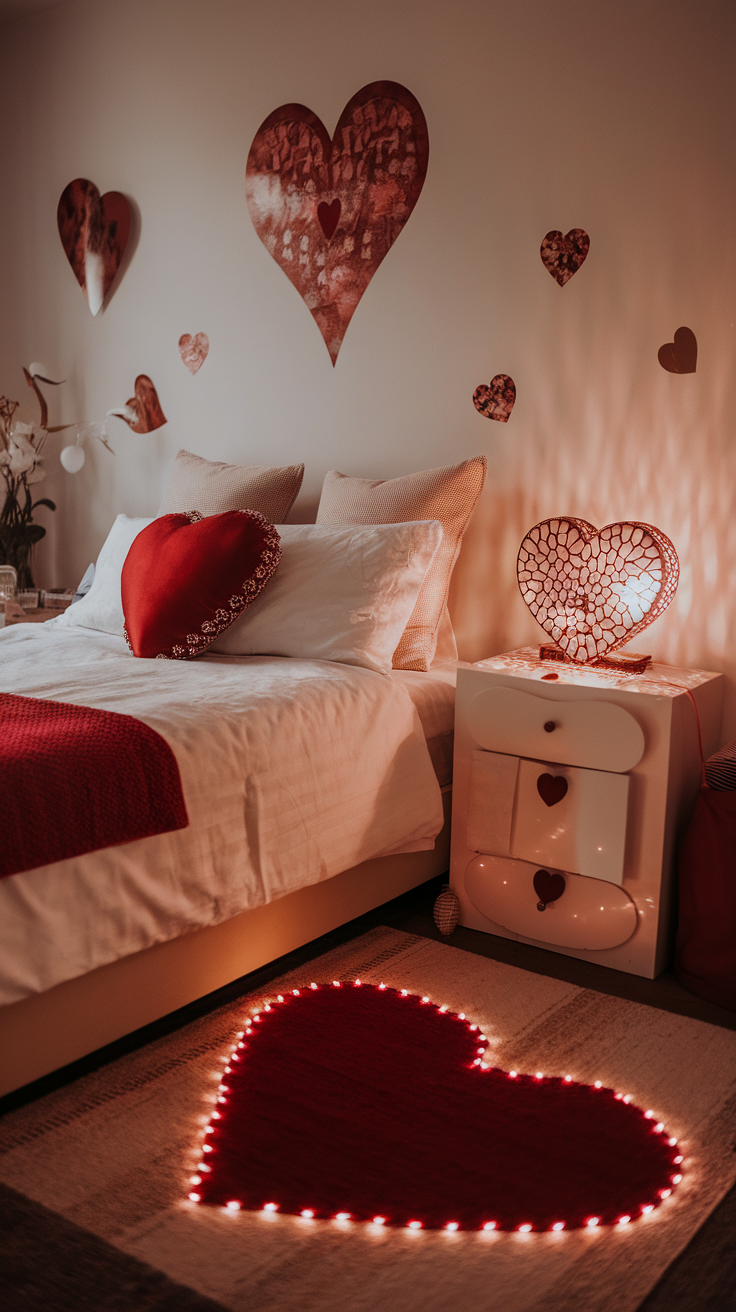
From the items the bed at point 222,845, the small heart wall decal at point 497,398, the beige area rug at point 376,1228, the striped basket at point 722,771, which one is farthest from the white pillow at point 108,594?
the striped basket at point 722,771

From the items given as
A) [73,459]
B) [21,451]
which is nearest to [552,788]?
[73,459]

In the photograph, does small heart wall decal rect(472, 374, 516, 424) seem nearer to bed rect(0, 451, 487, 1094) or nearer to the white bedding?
bed rect(0, 451, 487, 1094)

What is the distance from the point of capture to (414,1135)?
1557 mm

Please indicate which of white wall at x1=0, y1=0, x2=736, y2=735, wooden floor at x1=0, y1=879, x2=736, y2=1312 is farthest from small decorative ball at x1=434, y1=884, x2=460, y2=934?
white wall at x1=0, y1=0, x2=736, y2=735

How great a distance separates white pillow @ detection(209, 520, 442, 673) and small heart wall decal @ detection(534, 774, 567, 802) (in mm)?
446

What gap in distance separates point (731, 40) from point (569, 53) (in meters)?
0.40

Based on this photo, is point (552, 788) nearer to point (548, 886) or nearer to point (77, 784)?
point (548, 886)

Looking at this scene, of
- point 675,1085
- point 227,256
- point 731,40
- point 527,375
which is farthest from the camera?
point 227,256

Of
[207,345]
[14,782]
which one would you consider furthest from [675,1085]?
[207,345]

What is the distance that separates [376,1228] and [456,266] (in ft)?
7.39

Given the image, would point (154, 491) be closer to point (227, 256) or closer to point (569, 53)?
point (227, 256)

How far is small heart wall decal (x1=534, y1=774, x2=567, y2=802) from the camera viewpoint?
2.15 meters

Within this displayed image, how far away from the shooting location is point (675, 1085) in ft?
5.59

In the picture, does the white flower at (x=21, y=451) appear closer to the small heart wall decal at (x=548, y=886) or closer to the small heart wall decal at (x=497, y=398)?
the small heart wall decal at (x=497, y=398)
